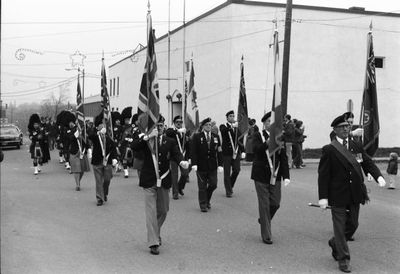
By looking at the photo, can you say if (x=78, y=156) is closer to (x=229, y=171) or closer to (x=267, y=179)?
(x=229, y=171)

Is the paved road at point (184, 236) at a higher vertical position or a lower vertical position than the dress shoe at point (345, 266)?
lower

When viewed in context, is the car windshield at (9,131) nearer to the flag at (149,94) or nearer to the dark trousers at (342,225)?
the flag at (149,94)

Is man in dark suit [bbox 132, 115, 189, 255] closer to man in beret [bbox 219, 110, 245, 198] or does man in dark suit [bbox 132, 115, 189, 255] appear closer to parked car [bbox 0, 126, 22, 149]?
man in beret [bbox 219, 110, 245, 198]

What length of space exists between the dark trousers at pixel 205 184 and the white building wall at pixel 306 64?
15.3 m

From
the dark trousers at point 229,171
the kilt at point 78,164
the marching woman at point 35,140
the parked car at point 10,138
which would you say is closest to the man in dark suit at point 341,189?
the dark trousers at point 229,171

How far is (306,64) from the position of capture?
85.6 feet

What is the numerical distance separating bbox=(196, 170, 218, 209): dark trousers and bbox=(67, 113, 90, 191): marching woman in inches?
163

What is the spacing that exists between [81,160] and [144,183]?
6.05 meters

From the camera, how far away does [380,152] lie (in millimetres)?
25406

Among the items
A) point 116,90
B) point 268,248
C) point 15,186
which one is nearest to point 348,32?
point 15,186

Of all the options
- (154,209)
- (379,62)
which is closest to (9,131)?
(379,62)

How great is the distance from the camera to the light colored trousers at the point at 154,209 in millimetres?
6363

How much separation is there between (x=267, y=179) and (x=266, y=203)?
0.36m

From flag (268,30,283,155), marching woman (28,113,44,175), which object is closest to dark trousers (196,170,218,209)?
flag (268,30,283,155)
